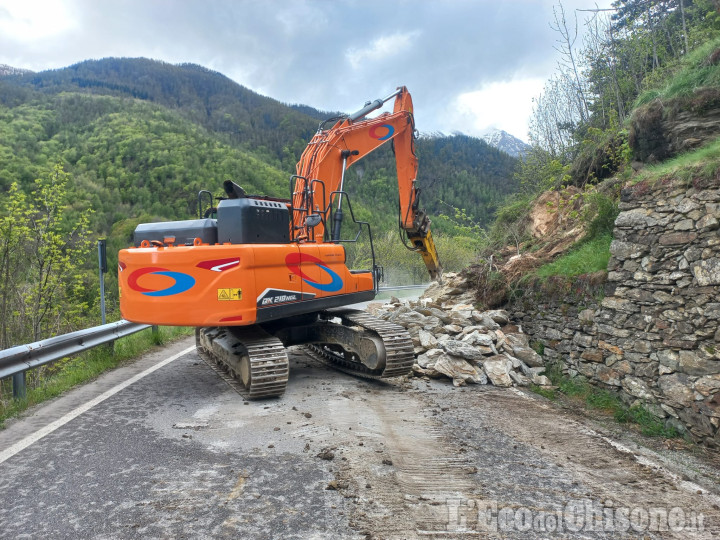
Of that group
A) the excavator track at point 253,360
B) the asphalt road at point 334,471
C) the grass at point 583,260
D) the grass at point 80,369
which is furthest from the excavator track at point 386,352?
the grass at point 80,369

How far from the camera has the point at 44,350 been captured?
6.08m

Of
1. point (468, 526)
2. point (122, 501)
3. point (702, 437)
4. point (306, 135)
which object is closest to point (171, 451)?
point (122, 501)

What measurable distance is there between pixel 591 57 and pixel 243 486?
1611 cm

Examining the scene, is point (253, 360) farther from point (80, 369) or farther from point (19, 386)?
point (80, 369)

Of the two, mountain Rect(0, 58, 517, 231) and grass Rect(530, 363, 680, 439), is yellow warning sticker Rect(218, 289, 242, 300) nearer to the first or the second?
grass Rect(530, 363, 680, 439)

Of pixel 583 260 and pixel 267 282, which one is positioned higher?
pixel 583 260

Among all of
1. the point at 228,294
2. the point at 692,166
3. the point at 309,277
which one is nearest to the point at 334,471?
the point at 228,294

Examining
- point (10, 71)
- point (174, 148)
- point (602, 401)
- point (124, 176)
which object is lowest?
point (602, 401)

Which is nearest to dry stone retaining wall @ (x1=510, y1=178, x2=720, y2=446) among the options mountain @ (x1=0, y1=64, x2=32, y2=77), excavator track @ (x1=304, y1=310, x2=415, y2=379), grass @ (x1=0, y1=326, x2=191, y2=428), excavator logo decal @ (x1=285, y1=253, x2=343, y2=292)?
excavator track @ (x1=304, y1=310, x2=415, y2=379)

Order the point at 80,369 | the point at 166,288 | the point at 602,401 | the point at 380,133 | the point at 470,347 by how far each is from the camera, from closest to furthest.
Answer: the point at 166,288, the point at 602,401, the point at 470,347, the point at 80,369, the point at 380,133

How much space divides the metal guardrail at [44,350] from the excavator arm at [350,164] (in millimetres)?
3359

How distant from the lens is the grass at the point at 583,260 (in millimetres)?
7602

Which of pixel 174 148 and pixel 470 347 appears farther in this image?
pixel 174 148

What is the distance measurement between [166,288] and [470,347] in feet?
13.8
